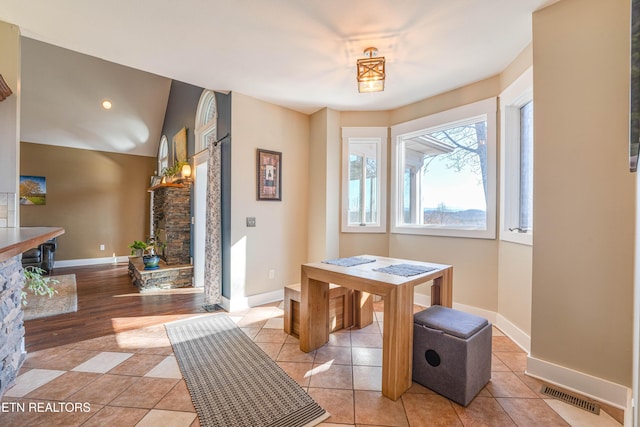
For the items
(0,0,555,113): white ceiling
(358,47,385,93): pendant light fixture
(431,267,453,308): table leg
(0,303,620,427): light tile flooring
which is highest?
(0,0,555,113): white ceiling

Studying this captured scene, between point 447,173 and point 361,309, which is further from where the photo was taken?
point 447,173

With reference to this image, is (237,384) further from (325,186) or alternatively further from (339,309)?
(325,186)

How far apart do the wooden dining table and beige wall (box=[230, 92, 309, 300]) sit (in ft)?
4.19

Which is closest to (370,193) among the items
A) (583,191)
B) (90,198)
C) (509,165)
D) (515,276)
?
(509,165)

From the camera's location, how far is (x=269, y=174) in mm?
3461

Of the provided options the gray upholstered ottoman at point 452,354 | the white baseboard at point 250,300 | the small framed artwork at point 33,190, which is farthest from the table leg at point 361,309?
the small framed artwork at point 33,190

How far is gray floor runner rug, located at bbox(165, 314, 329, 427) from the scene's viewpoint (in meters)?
1.52

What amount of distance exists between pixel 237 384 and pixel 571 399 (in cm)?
205

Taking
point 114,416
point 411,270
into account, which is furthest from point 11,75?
point 411,270

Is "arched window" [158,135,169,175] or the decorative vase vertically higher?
"arched window" [158,135,169,175]

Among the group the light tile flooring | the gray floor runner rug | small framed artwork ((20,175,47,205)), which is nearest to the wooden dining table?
the light tile flooring

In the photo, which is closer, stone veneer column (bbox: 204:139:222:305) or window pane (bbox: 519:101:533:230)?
window pane (bbox: 519:101:533:230)

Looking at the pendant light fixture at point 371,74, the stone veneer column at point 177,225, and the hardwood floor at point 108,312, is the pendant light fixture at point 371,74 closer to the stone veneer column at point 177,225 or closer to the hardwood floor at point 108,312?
the hardwood floor at point 108,312

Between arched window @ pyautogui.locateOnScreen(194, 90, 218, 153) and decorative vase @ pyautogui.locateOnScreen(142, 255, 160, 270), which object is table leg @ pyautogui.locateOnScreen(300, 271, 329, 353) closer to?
arched window @ pyautogui.locateOnScreen(194, 90, 218, 153)
